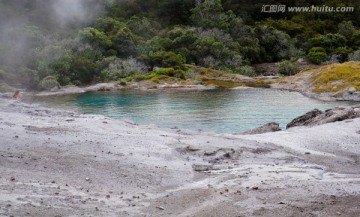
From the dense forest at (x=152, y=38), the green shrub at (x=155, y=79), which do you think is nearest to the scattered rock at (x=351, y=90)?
the green shrub at (x=155, y=79)

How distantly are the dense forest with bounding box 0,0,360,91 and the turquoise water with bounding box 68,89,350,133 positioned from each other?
1558 cm

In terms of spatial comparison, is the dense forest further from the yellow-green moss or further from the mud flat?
the mud flat

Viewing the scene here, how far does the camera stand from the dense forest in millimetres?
70188

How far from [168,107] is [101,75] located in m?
30.4

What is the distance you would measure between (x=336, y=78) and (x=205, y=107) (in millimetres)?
23203

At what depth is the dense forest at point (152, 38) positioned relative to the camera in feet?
230

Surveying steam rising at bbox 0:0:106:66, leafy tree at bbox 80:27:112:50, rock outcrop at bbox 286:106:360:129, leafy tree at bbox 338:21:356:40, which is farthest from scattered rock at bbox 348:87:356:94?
leafy tree at bbox 338:21:356:40

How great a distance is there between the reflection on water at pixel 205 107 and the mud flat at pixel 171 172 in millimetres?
10637

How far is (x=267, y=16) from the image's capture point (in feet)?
403

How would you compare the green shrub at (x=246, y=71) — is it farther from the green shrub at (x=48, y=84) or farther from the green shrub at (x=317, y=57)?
the green shrub at (x=48, y=84)

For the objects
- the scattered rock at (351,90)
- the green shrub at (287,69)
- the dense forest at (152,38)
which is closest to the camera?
the scattered rock at (351,90)

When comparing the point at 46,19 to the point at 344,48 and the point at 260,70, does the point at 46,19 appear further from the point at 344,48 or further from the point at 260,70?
the point at 344,48

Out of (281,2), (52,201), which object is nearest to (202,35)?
(281,2)

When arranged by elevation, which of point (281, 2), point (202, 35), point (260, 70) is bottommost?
point (260, 70)
